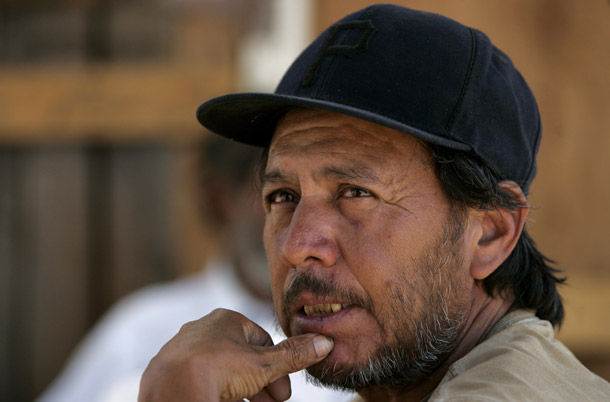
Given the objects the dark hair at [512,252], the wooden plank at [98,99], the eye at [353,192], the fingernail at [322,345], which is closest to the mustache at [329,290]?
the fingernail at [322,345]

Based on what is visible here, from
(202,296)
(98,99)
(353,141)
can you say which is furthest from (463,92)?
(202,296)

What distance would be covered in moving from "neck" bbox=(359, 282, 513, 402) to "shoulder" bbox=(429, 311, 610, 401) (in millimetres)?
140

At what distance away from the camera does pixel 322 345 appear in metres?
1.82

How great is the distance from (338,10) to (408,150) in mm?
1506

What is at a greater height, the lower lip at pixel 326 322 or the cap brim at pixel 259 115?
the cap brim at pixel 259 115

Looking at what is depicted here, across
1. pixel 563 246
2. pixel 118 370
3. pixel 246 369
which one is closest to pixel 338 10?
pixel 563 246

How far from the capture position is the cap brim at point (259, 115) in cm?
177

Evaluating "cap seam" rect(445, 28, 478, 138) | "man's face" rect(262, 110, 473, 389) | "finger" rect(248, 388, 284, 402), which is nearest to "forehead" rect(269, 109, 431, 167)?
"man's face" rect(262, 110, 473, 389)

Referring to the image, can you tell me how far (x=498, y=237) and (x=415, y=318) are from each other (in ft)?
1.05

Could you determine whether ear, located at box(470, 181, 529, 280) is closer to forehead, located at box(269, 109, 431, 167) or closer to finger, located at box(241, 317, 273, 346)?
forehead, located at box(269, 109, 431, 167)

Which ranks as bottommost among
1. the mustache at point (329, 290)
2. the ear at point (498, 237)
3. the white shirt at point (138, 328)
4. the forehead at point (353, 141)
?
the white shirt at point (138, 328)

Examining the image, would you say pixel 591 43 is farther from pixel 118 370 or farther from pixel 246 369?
pixel 118 370

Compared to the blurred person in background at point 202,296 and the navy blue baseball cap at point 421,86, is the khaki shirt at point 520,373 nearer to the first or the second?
the navy blue baseball cap at point 421,86

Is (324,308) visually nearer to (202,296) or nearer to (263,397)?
(263,397)
